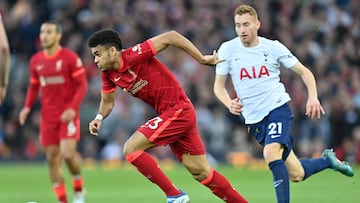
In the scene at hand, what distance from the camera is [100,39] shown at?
10.4 meters

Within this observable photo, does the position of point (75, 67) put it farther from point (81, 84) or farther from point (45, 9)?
point (45, 9)

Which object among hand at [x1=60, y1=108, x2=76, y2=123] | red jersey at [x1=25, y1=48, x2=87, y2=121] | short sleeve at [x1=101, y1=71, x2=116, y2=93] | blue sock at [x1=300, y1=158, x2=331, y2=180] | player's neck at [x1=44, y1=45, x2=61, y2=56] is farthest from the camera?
player's neck at [x1=44, y1=45, x2=61, y2=56]

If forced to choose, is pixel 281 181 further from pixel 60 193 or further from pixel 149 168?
pixel 60 193

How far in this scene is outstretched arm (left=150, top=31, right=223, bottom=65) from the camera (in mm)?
10328

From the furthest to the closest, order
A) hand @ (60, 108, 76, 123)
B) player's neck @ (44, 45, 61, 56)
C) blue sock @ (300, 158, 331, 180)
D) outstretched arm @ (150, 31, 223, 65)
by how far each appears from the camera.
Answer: player's neck @ (44, 45, 61, 56) < hand @ (60, 108, 76, 123) < blue sock @ (300, 158, 331, 180) < outstretched arm @ (150, 31, 223, 65)

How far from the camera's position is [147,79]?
10.7 meters

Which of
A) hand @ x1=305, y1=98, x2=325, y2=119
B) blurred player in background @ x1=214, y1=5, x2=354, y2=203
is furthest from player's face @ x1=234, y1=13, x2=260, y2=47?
hand @ x1=305, y1=98, x2=325, y2=119

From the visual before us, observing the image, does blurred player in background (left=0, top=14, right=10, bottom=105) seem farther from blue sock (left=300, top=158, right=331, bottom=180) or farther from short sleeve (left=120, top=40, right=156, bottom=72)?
blue sock (left=300, top=158, right=331, bottom=180)

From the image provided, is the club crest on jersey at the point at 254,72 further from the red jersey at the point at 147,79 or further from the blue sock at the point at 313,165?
the blue sock at the point at 313,165

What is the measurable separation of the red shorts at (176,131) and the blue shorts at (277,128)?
2.68 ft

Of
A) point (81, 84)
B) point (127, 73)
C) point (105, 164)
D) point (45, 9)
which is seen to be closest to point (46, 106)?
point (81, 84)

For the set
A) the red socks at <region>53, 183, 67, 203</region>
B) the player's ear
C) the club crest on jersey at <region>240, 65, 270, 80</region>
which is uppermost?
the player's ear

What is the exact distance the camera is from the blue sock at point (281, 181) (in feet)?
34.5

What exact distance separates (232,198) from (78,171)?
3.81 meters
